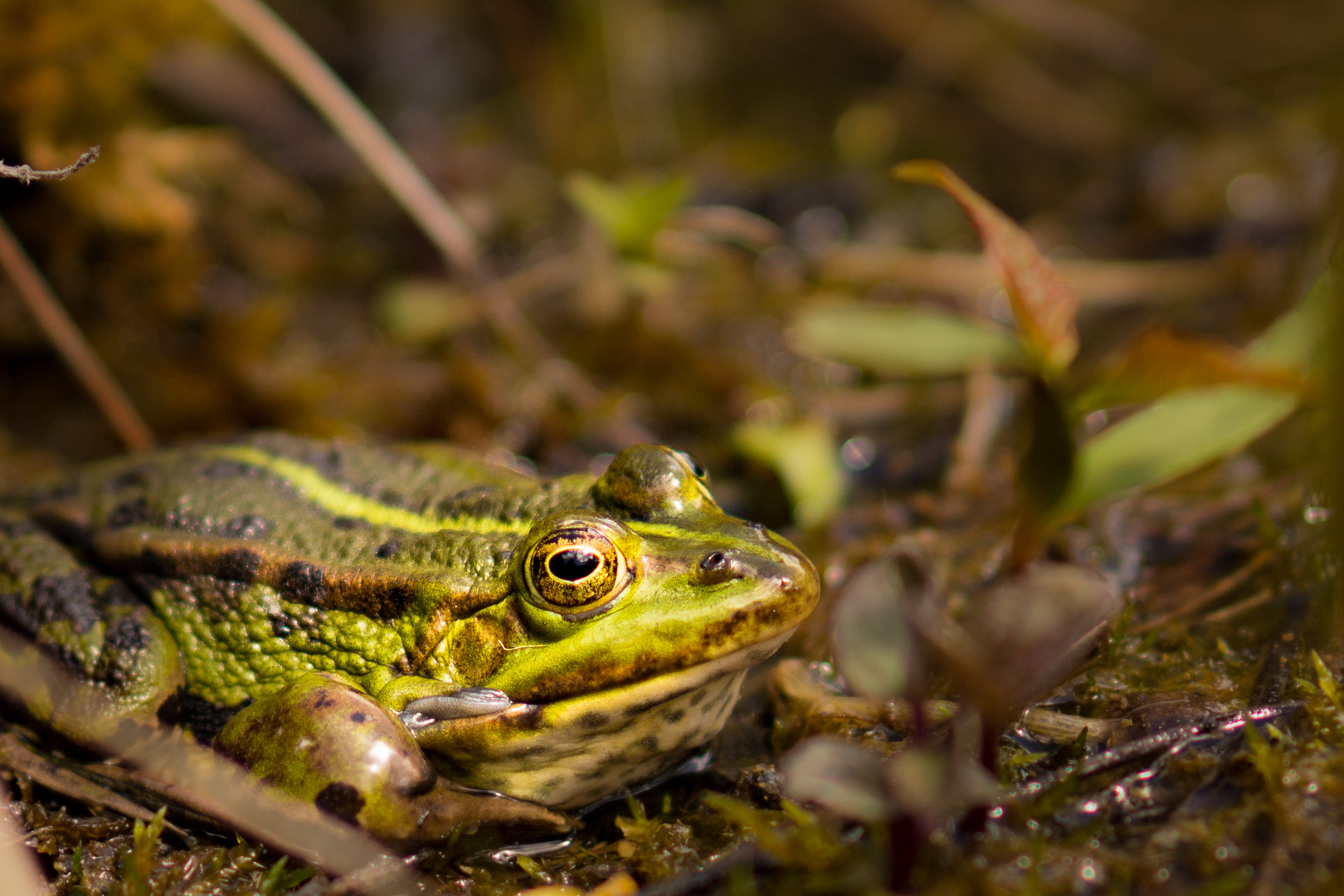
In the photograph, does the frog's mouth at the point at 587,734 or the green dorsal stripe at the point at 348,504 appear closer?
the frog's mouth at the point at 587,734

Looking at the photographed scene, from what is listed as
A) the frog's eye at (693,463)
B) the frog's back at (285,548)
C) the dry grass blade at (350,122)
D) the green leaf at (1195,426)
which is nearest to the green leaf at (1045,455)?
the green leaf at (1195,426)

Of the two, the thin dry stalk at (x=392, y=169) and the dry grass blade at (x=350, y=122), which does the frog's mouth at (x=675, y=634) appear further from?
the dry grass blade at (x=350, y=122)

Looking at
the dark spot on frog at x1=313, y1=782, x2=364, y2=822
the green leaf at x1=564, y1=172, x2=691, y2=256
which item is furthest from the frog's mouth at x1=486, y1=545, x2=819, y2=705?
the green leaf at x1=564, y1=172, x2=691, y2=256

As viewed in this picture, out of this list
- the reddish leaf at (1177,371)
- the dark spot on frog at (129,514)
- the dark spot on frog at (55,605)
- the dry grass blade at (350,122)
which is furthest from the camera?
the dry grass blade at (350,122)

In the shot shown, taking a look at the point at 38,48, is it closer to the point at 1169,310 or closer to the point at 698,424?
the point at 698,424

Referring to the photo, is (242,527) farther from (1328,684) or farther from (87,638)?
(1328,684)

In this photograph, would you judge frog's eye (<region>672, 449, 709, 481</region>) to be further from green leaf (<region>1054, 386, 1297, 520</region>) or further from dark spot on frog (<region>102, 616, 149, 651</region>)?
dark spot on frog (<region>102, 616, 149, 651</region>)
